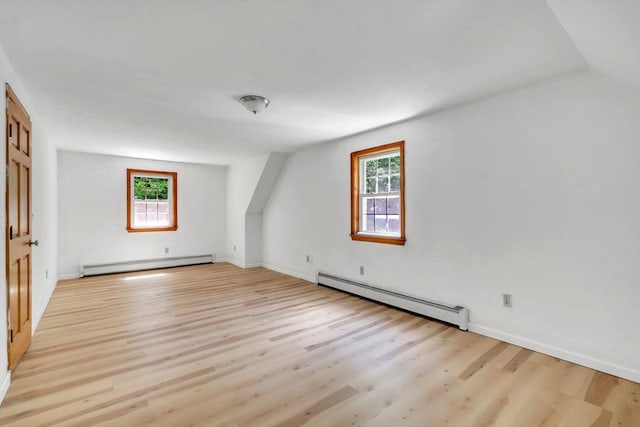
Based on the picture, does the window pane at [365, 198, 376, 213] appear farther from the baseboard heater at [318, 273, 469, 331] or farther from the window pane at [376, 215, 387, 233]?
the baseboard heater at [318, 273, 469, 331]

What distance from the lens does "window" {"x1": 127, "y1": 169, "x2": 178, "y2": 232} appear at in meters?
6.14

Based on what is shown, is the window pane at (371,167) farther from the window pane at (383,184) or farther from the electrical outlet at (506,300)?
the electrical outlet at (506,300)

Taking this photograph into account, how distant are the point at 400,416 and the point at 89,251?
6169 millimetres

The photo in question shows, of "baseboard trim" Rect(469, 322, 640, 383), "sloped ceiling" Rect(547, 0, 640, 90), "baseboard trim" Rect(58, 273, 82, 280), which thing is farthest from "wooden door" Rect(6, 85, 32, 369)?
"baseboard trim" Rect(469, 322, 640, 383)

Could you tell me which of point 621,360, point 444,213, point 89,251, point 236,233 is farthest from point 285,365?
point 89,251

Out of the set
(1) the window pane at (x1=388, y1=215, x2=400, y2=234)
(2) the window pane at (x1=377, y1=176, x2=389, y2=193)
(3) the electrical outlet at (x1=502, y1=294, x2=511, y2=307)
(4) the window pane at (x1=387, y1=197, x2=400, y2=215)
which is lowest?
(3) the electrical outlet at (x1=502, y1=294, x2=511, y2=307)

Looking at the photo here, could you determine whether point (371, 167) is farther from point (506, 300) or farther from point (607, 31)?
point (607, 31)

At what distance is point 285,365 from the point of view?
2.45m

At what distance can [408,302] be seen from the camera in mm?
3631

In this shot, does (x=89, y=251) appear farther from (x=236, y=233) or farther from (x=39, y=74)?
(x=39, y=74)

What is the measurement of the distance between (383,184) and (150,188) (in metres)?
4.96

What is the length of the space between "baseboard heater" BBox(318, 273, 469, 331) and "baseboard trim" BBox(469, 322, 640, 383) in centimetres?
15

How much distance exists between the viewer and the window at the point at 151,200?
6.14 m

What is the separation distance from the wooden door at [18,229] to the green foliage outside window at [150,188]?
137 inches
